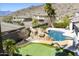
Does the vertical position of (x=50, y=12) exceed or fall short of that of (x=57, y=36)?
it exceeds it

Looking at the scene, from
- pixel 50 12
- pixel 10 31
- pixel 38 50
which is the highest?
pixel 50 12

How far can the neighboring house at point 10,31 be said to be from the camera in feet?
7.04

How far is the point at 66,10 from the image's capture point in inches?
84.3

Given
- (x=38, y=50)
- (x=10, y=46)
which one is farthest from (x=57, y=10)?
(x=10, y=46)

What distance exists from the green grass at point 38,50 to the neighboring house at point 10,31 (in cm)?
10

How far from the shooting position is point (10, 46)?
2154 mm

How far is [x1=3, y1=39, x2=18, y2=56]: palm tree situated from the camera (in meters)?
2.15

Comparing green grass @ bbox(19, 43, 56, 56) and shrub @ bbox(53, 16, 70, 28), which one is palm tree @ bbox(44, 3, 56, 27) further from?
green grass @ bbox(19, 43, 56, 56)

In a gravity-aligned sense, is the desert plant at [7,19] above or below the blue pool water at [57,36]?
above

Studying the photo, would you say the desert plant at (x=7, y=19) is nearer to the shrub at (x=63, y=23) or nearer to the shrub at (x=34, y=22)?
the shrub at (x=34, y=22)

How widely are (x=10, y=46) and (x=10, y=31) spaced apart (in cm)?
11

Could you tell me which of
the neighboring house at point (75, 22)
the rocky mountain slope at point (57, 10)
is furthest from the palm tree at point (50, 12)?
the neighboring house at point (75, 22)

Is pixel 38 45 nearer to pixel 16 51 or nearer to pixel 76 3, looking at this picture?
pixel 16 51

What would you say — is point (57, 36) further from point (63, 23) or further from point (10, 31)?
point (10, 31)
